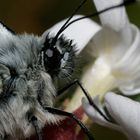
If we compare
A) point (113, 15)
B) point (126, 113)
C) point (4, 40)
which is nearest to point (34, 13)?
point (113, 15)

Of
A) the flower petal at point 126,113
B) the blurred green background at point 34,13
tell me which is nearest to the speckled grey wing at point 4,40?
the flower petal at point 126,113

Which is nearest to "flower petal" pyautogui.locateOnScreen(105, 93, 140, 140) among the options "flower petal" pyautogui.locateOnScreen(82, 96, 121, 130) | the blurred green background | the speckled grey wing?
"flower petal" pyautogui.locateOnScreen(82, 96, 121, 130)

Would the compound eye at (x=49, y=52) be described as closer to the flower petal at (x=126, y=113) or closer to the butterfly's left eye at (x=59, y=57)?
the butterfly's left eye at (x=59, y=57)

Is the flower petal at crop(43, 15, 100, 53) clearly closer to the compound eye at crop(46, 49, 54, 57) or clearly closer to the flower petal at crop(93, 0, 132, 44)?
the flower petal at crop(93, 0, 132, 44)

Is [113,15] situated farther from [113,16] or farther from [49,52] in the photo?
[49,52]

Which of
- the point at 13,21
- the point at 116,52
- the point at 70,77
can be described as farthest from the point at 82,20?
the point at 13,21

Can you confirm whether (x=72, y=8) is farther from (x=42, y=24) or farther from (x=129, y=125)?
(x=129, y=125)
